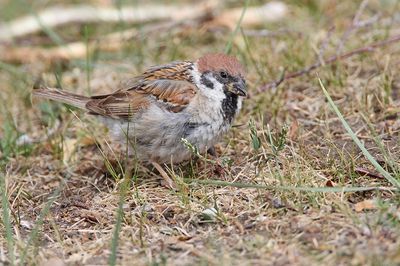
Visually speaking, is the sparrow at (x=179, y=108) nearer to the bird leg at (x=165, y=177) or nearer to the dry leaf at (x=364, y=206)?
the bird leg at (x=165, y=177)

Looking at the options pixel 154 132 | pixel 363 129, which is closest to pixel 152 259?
pixel 154 132

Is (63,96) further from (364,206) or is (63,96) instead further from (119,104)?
(364,206)

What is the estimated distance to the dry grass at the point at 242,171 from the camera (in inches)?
125

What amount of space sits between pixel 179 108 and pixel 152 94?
248 mm

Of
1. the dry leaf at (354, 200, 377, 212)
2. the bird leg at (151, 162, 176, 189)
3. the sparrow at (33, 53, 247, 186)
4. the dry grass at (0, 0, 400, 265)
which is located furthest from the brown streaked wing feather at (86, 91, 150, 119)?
the dry leaf at (354, 200, 377, 212)

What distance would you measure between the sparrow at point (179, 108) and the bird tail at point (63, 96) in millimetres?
274

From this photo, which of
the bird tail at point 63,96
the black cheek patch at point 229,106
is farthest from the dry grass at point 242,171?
the bird tail at point 63,96

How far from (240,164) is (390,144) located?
0.87m

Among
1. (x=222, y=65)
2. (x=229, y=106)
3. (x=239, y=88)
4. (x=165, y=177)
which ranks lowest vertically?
(x=165, y=177)

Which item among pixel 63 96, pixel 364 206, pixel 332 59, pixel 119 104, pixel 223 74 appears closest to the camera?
pixel 364 206

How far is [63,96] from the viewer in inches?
183

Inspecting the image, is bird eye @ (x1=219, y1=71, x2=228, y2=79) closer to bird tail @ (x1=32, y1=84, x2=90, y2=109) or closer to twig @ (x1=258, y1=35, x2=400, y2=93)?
twig @ (x1=258, y1=35, x2=400, y2=93)


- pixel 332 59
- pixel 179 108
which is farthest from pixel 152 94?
pixel 332 59

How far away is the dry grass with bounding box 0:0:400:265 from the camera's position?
10.4 ft
